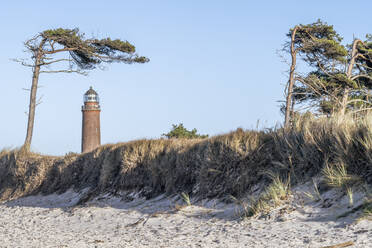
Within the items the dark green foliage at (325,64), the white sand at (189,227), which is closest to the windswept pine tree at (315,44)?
the dark green foliage at (325,64)

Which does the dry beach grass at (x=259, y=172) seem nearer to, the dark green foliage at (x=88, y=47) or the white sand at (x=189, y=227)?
the white sand at (x=189, y=227)

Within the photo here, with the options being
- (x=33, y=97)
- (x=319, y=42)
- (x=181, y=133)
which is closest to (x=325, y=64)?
(x=319, y=42)

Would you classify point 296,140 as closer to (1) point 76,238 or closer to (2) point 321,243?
(2) point 321,243

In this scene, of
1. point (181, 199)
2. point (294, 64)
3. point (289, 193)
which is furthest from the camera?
point (294, 64)

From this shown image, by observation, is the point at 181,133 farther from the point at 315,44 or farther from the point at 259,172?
the point at 259,172

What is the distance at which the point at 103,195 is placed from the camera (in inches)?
544

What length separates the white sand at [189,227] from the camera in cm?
692

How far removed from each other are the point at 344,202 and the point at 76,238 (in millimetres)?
4713

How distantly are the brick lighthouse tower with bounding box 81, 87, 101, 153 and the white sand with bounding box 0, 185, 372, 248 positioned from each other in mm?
21432

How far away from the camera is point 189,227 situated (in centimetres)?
851

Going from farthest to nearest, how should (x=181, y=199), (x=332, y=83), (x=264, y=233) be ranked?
(x=332, y=83)
(x=181, y=199)
(x=264, y=233)

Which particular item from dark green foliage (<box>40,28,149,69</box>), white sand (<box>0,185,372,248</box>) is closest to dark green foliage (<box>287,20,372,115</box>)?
dark green foliage (<box>40,28,149,69</box>)

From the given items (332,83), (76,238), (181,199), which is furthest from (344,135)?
(332,83)

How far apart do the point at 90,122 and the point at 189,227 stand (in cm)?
2609
